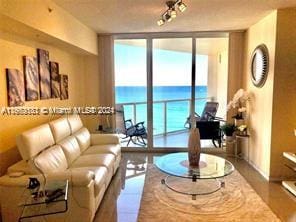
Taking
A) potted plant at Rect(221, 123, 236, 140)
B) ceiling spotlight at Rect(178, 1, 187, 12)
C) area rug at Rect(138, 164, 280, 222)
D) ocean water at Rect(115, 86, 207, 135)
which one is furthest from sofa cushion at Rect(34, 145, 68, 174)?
potted plant at Rect(221, 123, 236, 140)

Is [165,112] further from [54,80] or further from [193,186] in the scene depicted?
[54,80]

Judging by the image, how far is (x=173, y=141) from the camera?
19.2 feet

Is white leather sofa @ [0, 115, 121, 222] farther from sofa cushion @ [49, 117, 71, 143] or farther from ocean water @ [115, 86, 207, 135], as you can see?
ocean water @ [115, 86, 207, 135]

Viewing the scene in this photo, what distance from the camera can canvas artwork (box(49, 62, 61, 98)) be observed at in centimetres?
403

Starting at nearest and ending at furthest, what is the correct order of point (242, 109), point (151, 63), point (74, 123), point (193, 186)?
point (193, 186)
point (74, 123)
point (242, 109)
point (151, 63)

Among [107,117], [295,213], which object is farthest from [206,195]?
[107,117]

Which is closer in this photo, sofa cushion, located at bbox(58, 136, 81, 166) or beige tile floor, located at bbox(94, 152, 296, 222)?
beige tile floor, located at bbox(94, 152, 296, 222)

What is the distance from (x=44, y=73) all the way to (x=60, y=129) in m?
0.89

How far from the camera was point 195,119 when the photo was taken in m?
5.57

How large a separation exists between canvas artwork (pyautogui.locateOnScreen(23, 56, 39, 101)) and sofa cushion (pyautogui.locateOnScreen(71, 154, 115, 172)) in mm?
1044

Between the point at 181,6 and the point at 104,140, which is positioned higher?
the point at 181,6

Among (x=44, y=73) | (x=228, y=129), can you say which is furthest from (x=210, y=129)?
(x=44, y=73)

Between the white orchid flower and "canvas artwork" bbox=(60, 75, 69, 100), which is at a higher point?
"canvas artwork" bbox=(60, 75, 69, 100)

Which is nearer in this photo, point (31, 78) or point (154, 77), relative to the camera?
point (31, 78)
